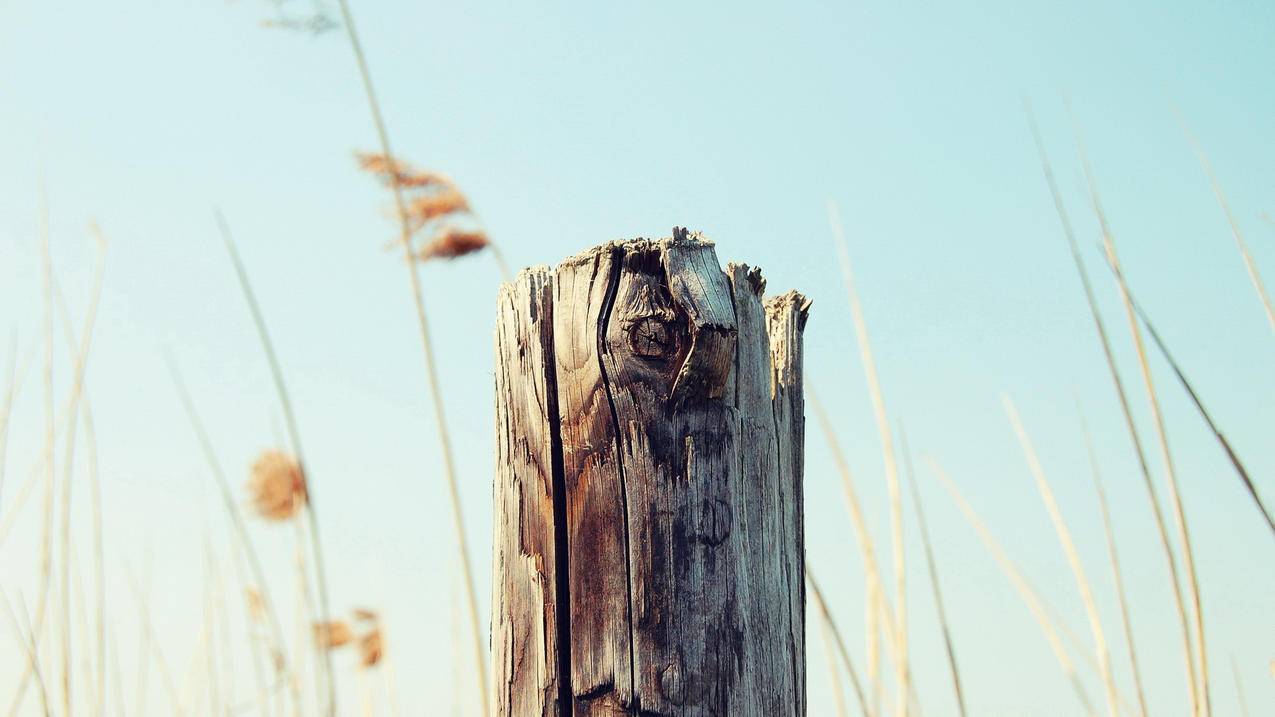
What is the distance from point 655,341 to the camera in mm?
1102

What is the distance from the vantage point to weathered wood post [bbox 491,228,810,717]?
106cm

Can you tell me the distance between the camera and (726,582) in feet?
3.52

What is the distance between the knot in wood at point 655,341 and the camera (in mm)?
1100
